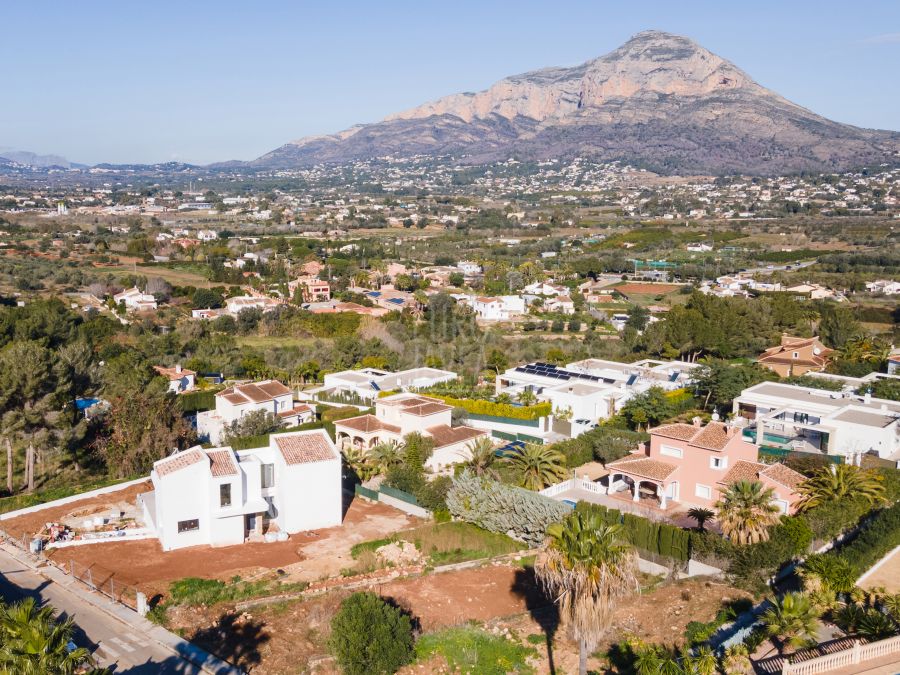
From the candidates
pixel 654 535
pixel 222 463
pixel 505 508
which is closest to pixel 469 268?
pixel 222 463

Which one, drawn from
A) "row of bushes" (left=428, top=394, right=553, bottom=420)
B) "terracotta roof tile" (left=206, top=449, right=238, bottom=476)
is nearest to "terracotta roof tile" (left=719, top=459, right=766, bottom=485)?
"row of bushes" (left=428, top=394, right=553, bottom=420)

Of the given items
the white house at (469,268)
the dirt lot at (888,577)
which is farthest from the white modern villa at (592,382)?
the white house at (469,268)

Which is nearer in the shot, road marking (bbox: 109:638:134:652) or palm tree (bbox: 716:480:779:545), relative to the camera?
road marking (bbox: 109:638:134:652)

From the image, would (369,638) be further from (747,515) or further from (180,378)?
(180,378)

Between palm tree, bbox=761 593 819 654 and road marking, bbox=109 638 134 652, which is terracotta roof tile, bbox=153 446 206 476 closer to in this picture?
road marking, bbox=109 638 134 652

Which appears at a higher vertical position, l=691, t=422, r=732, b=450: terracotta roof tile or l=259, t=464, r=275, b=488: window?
l=691, t=422, r=732, b=450: terracotta roof tile

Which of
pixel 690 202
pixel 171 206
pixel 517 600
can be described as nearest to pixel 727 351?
pixel 517 600

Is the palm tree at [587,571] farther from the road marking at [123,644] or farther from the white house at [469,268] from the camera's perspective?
the white house at [469,268]
